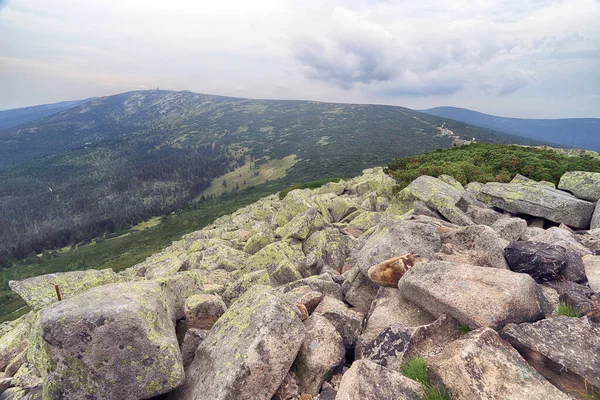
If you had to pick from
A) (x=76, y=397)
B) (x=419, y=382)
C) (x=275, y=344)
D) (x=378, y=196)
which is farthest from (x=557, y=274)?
(x=378, y=196)

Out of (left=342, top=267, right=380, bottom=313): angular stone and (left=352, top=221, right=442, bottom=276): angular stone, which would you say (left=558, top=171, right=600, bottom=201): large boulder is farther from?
(left=342, top=267, right=380, bottom=313): angular stone

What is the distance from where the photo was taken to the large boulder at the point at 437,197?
14.7 metres

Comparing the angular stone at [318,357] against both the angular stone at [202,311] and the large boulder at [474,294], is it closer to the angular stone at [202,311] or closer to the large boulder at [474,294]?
the large boulder at [474,294]

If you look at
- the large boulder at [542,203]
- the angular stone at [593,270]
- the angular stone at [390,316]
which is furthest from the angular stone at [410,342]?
the large boulder at [542,203]

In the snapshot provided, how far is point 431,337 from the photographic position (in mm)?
5809

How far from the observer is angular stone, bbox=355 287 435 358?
681cm

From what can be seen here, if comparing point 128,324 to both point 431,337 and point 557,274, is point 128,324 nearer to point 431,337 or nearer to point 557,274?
point 431,337

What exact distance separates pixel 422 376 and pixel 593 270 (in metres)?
5.52

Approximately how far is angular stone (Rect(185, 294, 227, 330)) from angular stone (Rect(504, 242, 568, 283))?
8406 millimetres

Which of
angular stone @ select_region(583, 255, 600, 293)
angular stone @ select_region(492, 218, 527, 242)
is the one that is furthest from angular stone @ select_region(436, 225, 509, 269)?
angular stone @ select_region(492, 218, 527, 242)

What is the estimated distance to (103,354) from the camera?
18.0 ft

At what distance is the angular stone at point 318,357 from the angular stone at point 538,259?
17.2ft

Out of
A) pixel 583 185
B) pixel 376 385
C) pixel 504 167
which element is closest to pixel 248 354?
pixel 376 385

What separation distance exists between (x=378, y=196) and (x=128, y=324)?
70.8 feet
